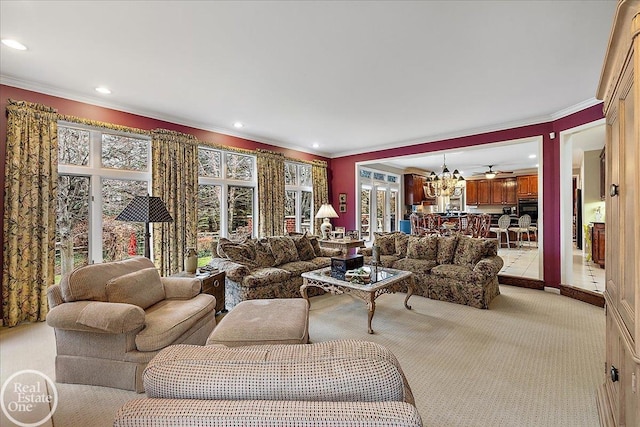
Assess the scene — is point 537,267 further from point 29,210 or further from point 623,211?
point 29,210

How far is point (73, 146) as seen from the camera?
380 cm

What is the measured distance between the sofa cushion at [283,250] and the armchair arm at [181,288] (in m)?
1.66

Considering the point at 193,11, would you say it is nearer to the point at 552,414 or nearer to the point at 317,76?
the point at 317,76

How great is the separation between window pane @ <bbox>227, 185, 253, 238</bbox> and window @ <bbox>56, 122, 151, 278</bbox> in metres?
1.50

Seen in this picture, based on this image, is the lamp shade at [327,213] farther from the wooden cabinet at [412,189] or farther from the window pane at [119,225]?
the wooden cabinet at [412,189]

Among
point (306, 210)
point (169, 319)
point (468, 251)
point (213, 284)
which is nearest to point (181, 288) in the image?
point (169, 319)

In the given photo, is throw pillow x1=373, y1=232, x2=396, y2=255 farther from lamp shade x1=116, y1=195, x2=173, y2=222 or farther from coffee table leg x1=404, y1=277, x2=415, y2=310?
lamp shade x1=116, y1=195, x2=173, y2=222

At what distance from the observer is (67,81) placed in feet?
11.0

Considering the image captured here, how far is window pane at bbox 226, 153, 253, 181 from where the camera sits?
18.1 ft

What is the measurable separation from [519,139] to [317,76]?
373 cm

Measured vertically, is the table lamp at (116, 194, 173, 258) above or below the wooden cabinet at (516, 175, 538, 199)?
below

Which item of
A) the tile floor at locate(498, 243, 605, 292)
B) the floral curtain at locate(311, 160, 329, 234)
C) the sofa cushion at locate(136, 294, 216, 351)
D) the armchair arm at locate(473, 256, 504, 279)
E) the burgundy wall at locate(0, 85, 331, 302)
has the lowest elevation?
the tile floor at locate(498, 243, 605, 292)

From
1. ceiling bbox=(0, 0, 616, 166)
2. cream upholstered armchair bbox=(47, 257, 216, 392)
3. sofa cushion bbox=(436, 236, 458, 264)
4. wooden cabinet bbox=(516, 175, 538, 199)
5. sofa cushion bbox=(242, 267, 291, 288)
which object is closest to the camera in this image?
cream upholstered armchair bbox=(47, 257, 216, 392)

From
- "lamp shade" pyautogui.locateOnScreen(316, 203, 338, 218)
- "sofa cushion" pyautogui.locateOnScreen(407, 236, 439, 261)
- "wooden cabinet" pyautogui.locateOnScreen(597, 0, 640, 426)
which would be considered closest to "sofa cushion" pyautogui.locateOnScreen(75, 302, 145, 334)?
"wooden cabinet" pyautogui.locateOnScreen(597, 0, 640, 426)
